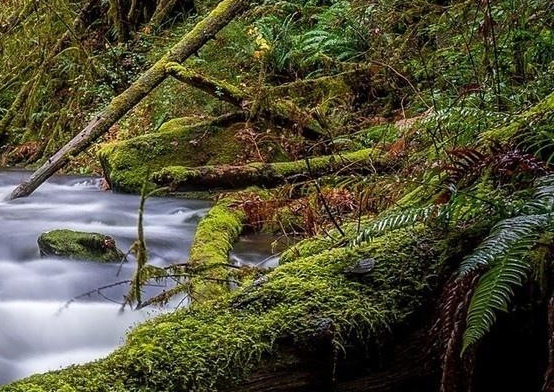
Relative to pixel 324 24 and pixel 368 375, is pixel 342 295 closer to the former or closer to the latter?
pixel 368 375

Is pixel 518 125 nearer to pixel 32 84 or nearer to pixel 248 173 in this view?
pixel 248 173

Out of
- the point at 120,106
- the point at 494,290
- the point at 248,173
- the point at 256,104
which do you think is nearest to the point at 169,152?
the point at 120,106

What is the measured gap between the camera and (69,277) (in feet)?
13.7

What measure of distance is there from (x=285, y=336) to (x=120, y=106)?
4934 millimetres

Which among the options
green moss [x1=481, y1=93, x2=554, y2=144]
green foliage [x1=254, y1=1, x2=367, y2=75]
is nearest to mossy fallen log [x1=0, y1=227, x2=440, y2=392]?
green moss [x1=481, y1=93, x2=554, y2=144]

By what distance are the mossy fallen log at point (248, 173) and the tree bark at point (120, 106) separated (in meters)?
0.78

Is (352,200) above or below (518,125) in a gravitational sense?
above

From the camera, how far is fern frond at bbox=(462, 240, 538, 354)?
4.84 feet

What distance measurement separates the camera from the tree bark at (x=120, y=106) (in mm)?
6008

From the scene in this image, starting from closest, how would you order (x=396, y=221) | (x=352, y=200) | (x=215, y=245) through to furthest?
1. (x=396, y=221)
2. (x=215, y=245)
3. (x=352, y=200)

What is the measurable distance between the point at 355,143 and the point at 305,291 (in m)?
4.23

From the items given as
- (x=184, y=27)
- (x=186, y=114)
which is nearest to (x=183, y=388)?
(x=186, y=114)

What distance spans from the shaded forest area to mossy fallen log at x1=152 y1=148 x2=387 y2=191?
0.7 inches

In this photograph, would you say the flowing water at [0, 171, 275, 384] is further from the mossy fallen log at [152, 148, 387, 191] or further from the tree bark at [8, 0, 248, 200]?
the tree bark at [8, 0, 248, 200]
